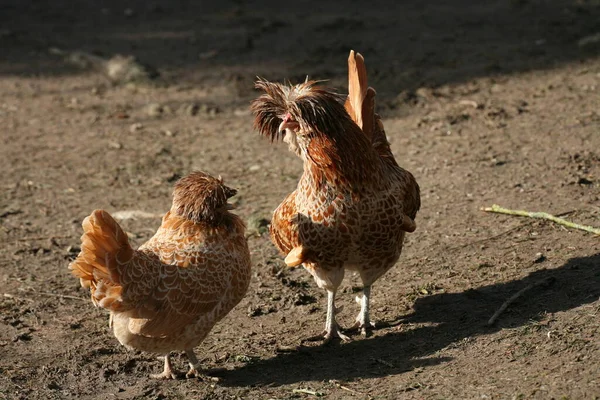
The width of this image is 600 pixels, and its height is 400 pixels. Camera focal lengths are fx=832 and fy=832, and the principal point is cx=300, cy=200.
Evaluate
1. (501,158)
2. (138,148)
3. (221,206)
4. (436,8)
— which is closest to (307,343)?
(221,206)

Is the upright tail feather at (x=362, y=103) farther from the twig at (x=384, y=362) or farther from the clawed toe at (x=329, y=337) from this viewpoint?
the twig at (x=384, y=362)

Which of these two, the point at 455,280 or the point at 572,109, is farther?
the point at 572,109

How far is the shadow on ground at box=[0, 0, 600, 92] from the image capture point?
977 cm

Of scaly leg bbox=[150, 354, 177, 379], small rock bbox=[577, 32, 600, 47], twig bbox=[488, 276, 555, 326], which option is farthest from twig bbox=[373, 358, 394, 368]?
small rock bbox=[577, 32, 600, 47]

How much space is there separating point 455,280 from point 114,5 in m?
9.38

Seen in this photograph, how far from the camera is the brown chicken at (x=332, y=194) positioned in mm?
4602

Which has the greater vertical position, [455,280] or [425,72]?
[425,72]

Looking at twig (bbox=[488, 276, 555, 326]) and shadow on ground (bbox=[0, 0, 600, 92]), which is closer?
twig (bbox=[488, 276, 555, 326])

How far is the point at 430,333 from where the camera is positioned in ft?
16.0

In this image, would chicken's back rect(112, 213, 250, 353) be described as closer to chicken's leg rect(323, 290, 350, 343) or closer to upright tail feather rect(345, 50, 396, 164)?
chicken's leg rect(323, 290, 350, 343)

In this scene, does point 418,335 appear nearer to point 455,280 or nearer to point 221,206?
point 455,280

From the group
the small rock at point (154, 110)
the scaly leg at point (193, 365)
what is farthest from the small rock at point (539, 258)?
the small rock at point (154, 110)

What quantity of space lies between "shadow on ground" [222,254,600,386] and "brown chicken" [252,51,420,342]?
0.42 metres

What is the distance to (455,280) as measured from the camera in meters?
5.44
